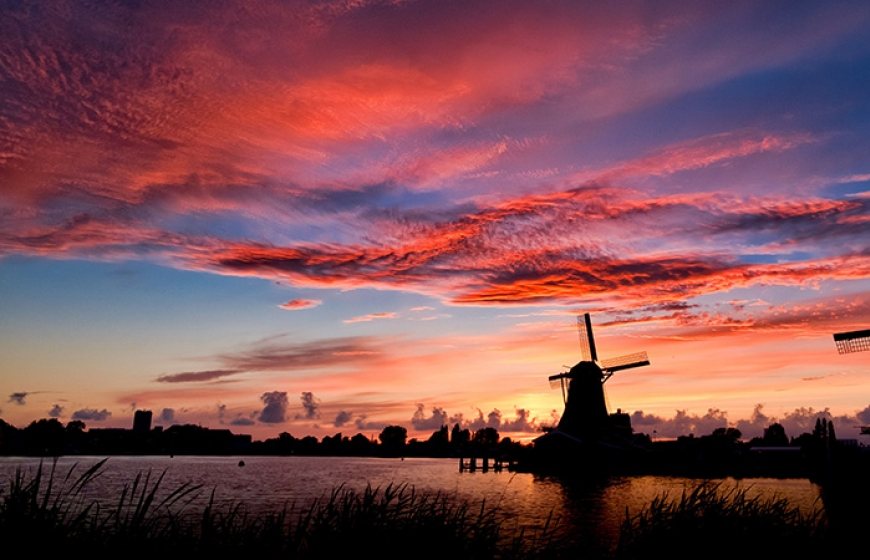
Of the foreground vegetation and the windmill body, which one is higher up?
the windmill body

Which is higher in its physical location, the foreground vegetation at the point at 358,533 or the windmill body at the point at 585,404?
the windmill body at the point at 585,404

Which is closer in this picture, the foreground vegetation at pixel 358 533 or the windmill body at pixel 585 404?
the foreground vegetation at pixel 358 533

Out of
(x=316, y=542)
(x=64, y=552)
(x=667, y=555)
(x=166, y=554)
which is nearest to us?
(x=64, y=552)

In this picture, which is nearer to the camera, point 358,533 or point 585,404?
point 358,533

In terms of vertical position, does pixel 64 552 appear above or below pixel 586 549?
above

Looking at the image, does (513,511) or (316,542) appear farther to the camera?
(513,511)

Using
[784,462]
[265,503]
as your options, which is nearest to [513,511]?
[265,503]

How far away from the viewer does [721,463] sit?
92250 millimetres

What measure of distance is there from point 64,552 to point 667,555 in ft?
40.3

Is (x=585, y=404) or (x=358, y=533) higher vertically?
(x=585, y=404)

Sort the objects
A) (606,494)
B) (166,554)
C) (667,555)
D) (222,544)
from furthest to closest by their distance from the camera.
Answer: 1. (606,494)
2. (667,555)
3. (222,544)
4. (166,554)

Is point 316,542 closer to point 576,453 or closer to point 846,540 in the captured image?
point 846,540

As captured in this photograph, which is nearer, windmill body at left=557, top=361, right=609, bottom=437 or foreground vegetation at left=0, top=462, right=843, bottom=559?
foreground vegetation at left=0, top=462, right=843, bottom=559

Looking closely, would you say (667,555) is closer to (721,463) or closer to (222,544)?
(222,544)
